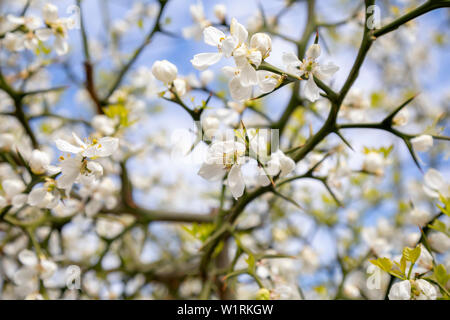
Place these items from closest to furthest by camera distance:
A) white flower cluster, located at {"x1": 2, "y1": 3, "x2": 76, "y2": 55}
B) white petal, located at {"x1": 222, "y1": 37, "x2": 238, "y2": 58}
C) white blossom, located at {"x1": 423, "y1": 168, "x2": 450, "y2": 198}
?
white petal, located at {"x1": 222, "y1": 37, "x2": 238, "y2": 58}
white blossom, located at {"x1": 423, "y1": 168, "x2": 450, "y2": 198}
white flower cluster, located at {"x1": 2, "y1": 3, "x2": 76, "y2": 55}

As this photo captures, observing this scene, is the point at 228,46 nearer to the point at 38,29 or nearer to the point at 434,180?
the point at 434,180

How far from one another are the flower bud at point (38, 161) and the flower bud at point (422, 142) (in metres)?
1.01

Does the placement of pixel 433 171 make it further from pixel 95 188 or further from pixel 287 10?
pixel 287 10

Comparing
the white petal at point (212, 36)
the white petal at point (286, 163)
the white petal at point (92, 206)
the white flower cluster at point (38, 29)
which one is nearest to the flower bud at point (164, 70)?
the white petal at point (212, 36)

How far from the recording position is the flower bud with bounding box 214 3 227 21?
4.62 feet

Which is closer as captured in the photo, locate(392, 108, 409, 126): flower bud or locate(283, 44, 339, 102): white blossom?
locate(283, 44, 339, 102): white blossom

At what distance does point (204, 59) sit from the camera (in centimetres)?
75

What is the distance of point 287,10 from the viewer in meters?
1.98

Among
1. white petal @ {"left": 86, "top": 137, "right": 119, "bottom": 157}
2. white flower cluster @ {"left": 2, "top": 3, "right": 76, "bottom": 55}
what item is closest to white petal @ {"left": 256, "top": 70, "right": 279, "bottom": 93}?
white petal @ {"left": 86, "top": 137, "right": 119, "bottom": 157}

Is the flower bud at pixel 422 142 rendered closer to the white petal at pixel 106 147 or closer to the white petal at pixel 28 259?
the white petal at pixel 106 147

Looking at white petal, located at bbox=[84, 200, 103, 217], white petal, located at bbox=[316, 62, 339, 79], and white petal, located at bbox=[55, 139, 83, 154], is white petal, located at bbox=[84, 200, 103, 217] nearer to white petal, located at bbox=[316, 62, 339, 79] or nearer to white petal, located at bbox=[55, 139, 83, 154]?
white petal, located at bbox=[55, 139, 83, 154]

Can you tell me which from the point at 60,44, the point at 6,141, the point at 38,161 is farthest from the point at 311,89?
the point at 6,141

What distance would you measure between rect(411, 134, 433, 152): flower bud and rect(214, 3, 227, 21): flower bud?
898 millimetres
